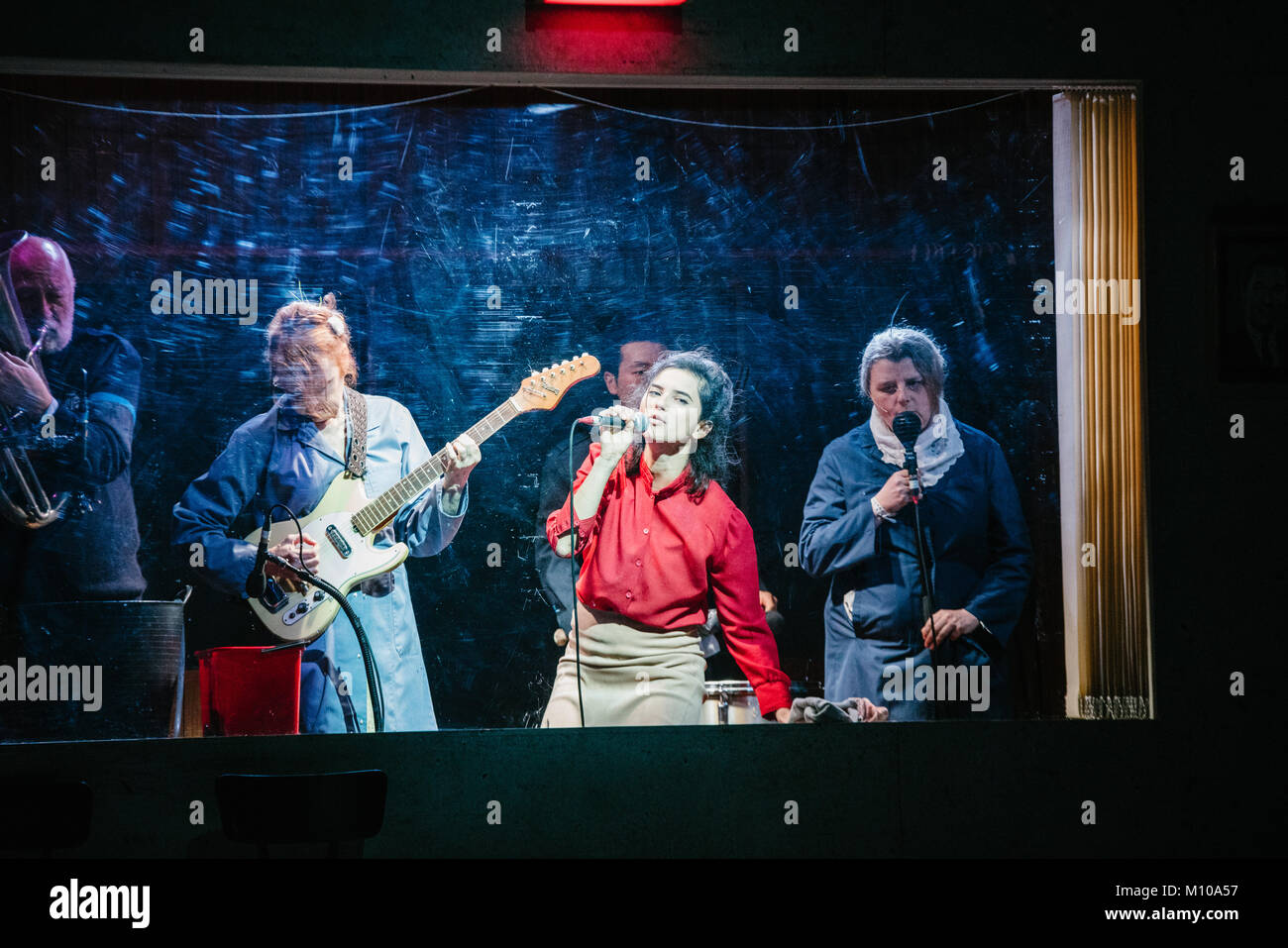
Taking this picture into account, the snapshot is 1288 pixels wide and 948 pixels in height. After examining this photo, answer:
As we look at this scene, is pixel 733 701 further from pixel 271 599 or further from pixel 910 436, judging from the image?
pixel 271 599

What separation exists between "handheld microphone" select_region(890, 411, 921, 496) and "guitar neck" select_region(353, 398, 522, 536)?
1.46m

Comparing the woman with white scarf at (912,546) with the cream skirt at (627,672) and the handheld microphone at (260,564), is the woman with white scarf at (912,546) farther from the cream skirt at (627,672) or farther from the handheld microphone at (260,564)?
the handheld microphone at (260,564)

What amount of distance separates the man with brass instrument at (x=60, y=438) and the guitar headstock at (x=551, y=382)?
143cm

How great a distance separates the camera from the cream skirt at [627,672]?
459 cm

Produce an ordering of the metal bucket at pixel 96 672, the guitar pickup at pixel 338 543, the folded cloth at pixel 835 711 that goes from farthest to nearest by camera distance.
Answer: the folded cloth at pixel 835 711
the guitar pickup at pixel 338 543
the metal bucket at pixel 96 672

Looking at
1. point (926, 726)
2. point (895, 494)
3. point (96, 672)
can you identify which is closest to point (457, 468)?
point (96, 672)

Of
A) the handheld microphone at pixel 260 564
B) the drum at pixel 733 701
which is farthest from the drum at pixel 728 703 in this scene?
the handheld microphone at pixel 260 564

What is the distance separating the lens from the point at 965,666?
466 centimetres

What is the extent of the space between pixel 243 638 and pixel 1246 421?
3906mm

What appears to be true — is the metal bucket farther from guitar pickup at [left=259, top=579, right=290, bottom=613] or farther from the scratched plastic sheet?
guitar pickup at [left=259, top=579, right=290, bottom=613]

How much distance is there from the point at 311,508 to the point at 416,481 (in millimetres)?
395
